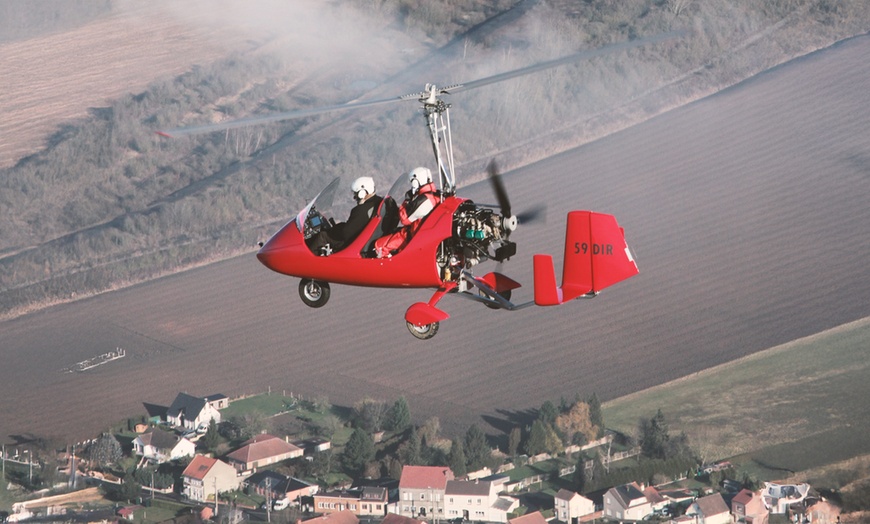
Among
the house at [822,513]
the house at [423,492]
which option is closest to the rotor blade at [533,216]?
the house at [423,492]

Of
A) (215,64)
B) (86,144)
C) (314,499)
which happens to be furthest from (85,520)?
(215,64)

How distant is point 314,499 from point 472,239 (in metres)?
40.0

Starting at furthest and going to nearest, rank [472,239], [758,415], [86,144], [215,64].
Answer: [215,64] < [86,144] < [758,415] < [472,239]

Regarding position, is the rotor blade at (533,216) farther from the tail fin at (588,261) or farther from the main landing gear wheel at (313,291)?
the main landing gear wheel at (313,291)

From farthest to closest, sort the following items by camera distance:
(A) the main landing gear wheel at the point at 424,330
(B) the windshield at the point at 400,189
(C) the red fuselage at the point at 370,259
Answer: (A) the main landing gear wheel at the point at 424,330 → (B) the windshield at the point at 400,189 → (C) the red fuselage at the point at 370,259

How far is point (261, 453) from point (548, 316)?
85.2 feet

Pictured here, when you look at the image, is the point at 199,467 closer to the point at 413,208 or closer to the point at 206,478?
the point at 206,478

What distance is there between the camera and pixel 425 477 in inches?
2736

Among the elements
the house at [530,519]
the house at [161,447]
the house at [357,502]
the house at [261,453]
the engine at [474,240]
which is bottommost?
the house at [530,519]

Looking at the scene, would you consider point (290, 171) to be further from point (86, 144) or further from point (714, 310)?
point (714, 310)

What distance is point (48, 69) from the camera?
404 feet

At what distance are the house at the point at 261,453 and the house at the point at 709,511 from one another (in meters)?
19.7

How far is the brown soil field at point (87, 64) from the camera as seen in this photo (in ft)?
385

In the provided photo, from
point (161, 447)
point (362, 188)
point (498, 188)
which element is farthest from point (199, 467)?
point (498, 188)
